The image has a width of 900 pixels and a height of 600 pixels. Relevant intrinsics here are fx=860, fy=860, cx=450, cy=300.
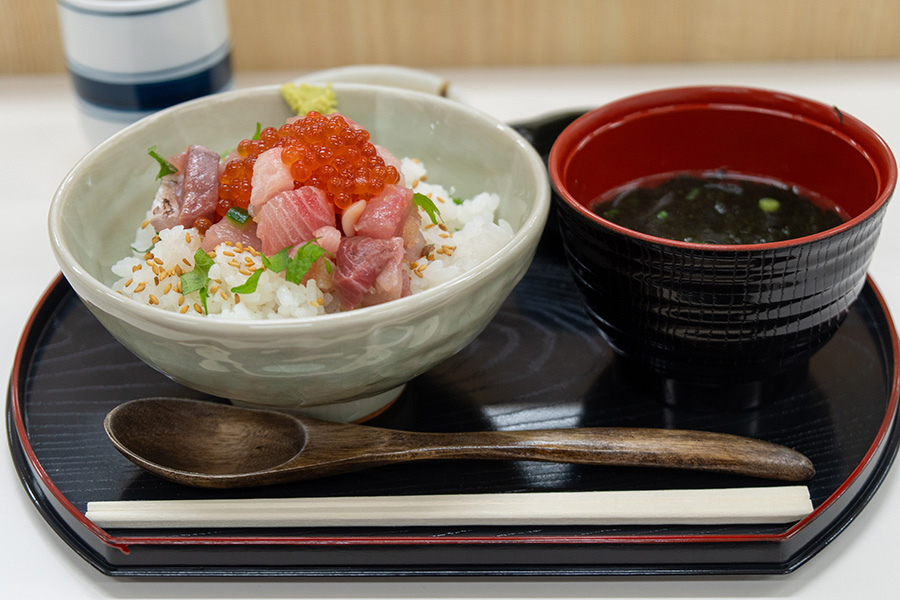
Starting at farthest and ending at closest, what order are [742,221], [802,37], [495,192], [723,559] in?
[802,37] < [495,192] < [742,221] < [723,559]

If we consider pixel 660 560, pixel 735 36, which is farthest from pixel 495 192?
pixel 735 36

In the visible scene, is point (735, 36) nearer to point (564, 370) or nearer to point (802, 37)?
point (802, 37)

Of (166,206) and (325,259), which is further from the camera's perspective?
(166,206)

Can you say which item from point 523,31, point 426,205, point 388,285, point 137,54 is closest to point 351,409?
point 388,285

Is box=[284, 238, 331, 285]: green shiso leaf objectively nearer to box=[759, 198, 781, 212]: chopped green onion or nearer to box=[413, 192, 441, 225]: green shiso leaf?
box=[413, 192, 441, 225]: green shiso leaf

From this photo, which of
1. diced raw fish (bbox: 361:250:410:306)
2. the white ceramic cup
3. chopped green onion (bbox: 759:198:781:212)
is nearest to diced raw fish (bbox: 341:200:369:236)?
diced raw fish (bbox: 361:250:410:306)

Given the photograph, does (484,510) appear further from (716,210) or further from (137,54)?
(137,54)
